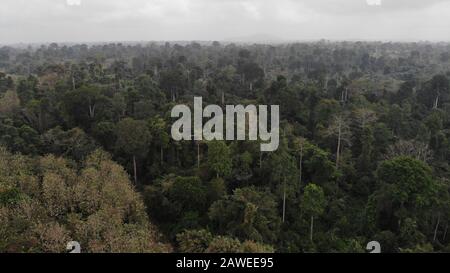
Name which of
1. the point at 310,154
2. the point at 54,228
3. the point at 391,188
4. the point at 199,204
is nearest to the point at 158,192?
the point at 199,204

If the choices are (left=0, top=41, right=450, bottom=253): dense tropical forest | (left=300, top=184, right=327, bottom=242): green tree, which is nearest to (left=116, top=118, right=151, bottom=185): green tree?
(left=0, top=41, right=450, bottom=253): dense tropical forest

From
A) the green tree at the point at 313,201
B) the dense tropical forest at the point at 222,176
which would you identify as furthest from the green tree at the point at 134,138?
the green tree at the point at 313,201

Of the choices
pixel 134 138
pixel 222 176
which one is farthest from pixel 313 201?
pixel 134 138

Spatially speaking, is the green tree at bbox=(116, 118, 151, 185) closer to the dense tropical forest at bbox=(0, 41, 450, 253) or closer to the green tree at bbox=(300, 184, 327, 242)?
the dense tropical forest at bbox=(0, 41, 450, 253)

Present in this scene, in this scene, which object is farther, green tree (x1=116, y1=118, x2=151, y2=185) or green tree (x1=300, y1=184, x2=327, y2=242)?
green tree (x1=116, y1=118, x2=151, y2=185)

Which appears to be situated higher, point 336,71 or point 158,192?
point 336,71

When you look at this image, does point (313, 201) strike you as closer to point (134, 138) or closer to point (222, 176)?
point (222, 176)

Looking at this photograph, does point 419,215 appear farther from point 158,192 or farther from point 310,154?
point 158,192

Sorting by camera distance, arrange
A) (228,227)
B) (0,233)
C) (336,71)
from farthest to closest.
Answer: (336,71), (228,227), (0,233)
